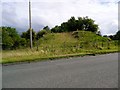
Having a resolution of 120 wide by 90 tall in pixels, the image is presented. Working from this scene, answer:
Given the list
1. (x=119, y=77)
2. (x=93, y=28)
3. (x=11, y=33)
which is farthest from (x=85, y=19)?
(x=119, y=77)

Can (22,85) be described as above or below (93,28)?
below

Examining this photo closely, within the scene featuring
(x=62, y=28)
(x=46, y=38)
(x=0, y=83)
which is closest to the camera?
(x=0, y=83)

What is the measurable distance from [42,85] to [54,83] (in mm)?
551

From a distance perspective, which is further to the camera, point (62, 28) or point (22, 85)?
point (62, 28)

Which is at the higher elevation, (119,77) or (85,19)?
(85,19)

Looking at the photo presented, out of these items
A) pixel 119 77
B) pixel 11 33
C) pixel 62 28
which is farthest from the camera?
pixel 62 28

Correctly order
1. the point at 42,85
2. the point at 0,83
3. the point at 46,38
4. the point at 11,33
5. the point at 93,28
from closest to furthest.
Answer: the point at 42,85
the point at 0,83
the point at 11,33
the point at 46,38
the point at 93,28

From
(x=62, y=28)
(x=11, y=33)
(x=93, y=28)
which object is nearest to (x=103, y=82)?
(x=11, y=33)

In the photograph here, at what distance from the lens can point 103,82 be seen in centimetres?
1001

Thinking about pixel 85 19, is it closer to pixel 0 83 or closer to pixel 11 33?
pixel 11 33

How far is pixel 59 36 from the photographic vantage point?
64188 millimetres

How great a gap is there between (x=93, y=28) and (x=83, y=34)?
30996 mm

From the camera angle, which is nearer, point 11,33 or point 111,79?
point 111,79

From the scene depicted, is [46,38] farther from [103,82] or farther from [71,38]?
[103,82]
